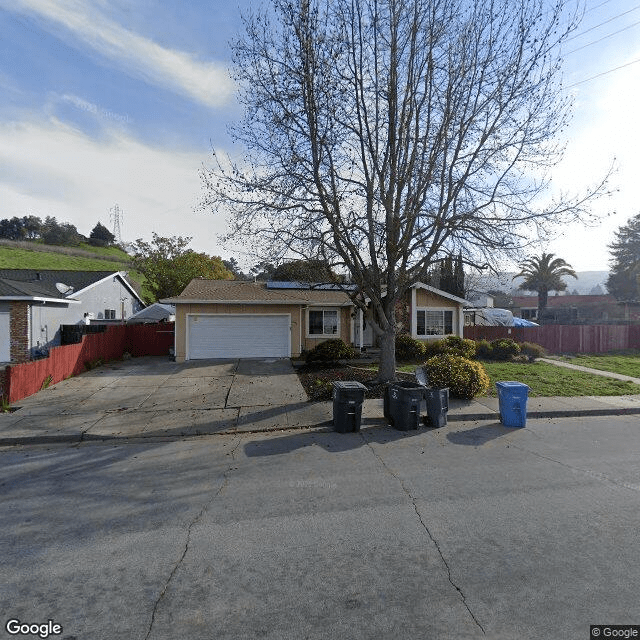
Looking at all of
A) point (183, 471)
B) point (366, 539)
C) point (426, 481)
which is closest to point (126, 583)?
point (366, 539)

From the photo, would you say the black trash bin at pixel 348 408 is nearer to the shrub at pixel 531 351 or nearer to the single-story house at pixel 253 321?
the single-story house at pixel 253 321

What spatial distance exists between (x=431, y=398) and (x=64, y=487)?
644 centimetres

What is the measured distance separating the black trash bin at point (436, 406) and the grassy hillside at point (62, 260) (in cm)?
3739

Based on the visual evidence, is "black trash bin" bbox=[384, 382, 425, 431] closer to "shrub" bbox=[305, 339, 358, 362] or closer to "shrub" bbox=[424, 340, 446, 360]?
"shrub" bbox=[305, 339, 358, 362]

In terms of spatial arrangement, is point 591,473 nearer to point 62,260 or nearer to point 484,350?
point 484,350

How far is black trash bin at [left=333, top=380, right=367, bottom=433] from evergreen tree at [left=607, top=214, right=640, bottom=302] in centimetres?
6756

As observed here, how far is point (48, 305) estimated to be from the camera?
1900cm

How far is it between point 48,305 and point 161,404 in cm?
1330

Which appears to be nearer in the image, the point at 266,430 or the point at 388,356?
the point at 266,430

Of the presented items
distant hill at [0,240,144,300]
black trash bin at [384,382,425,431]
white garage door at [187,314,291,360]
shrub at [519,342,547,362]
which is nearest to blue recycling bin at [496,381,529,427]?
black trash bin at [384,382,425,431]

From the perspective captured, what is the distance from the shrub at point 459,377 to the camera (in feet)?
33.1

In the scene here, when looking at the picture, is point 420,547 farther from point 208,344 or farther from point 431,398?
point 208,344

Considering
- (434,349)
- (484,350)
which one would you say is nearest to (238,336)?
(434,349)

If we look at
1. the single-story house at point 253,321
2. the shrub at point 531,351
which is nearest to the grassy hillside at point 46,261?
the single-story house at point 253,321
